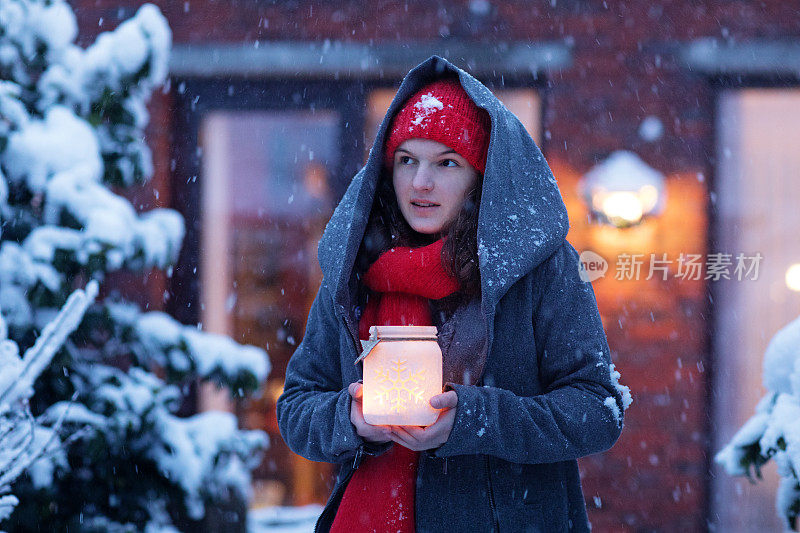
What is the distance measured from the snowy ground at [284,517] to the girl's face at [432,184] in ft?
12.4

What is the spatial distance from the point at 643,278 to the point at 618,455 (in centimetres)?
110

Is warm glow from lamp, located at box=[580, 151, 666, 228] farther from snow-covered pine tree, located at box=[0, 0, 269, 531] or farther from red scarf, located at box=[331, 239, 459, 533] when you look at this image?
red scarf, located at box=[331, 239, 459, 533]

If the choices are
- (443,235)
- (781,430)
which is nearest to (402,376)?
(443,235)

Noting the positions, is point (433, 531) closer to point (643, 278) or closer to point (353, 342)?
point (353, 342)

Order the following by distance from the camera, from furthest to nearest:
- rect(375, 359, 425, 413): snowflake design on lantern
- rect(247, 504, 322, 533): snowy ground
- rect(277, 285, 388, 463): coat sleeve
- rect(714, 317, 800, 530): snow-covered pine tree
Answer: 1. rect(247, 504, 322, 533): snowy ground
2. rect(714, 317, 800, 530): snow-covered pine tree
3. rect(277, 285, 388, 463): coat sleeve
4. rect(375, 359, 425, 413): snowflake design on lantern

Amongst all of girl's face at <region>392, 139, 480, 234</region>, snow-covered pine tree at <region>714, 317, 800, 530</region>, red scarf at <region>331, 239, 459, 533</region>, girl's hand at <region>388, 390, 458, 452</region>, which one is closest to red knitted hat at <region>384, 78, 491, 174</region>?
girl's face at <region>392, 139, 480, 234</region>

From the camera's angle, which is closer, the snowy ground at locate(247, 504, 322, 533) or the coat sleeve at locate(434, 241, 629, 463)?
the coat sleeve at locate(434, 241, 629, 463)

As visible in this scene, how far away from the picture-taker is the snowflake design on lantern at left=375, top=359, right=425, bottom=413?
1583 millimetres

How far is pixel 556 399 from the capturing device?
1.70 metres

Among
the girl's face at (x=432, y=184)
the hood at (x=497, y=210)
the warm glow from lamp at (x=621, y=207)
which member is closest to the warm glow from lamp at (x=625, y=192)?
the warm glow from lamp at (x=621, y=207)

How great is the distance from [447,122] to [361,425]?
697 mm

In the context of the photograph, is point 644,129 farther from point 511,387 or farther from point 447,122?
point 511,387

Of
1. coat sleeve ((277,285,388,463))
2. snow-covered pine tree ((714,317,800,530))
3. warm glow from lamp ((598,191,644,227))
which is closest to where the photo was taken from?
coat sleeve ((277,285,388,463))

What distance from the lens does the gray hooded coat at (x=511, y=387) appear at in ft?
5.47
